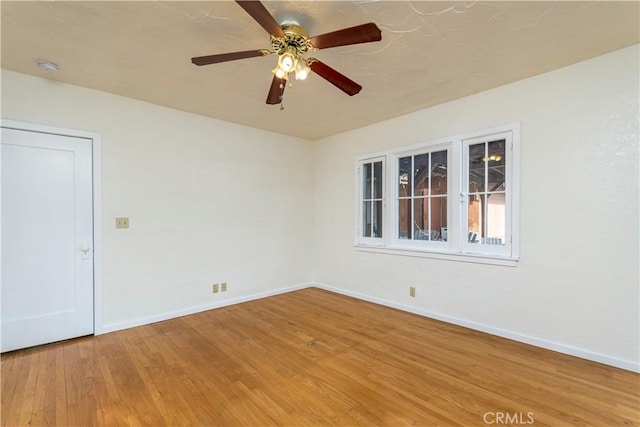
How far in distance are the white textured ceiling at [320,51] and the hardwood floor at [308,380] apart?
2522 mm

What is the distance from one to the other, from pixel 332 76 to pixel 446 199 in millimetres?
2100

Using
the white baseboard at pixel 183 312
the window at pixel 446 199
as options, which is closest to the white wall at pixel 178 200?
the white baseboard at pixel 183 312

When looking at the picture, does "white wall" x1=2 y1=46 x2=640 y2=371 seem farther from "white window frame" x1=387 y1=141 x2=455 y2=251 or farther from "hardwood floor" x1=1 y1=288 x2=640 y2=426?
"hardwood floor" x1=1 y1=288 x2=640 y2=426

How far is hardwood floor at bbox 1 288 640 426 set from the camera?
1.84 meters

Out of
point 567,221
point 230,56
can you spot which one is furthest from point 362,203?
point 230,56

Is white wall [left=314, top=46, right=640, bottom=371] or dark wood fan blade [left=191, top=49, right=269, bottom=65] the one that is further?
white wall [left=314, top=46, right=640, bottom=371]

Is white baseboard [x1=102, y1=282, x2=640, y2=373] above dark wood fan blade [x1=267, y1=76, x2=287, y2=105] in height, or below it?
below

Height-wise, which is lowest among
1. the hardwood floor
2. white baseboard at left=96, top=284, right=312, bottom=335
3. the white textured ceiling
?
the hardwood floor

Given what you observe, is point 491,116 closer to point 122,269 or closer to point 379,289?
point 379,289

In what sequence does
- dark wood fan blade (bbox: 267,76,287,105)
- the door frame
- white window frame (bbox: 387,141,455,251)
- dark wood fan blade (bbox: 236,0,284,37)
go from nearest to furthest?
dark wood fan blade (bbox: 236,0,284,37), dark wood fan blade (bbox: 267,76,287,105), the door frame, white window frame (bbox: 387,141,455,251)

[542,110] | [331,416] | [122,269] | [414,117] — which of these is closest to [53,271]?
[122,269]

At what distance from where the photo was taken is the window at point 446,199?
3000mm

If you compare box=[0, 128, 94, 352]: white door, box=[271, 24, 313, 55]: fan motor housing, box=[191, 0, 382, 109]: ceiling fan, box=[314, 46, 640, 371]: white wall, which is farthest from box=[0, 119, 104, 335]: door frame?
box=[314, 46, 640, 371]: white wall

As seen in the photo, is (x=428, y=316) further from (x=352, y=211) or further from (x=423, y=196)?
(x=352, y=211)
